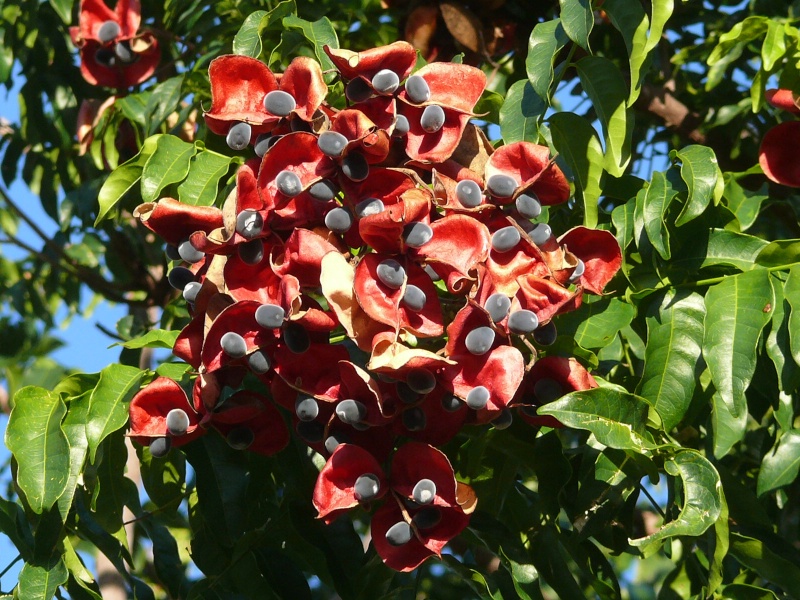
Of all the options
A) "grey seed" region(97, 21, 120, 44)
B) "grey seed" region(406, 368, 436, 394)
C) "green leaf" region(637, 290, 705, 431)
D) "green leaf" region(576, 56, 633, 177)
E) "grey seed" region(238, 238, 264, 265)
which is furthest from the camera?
"grey seed" region(97, 21, 120, 44)

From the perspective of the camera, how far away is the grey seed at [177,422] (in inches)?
55.1

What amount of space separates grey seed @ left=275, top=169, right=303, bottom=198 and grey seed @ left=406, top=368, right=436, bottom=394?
0.26 metres

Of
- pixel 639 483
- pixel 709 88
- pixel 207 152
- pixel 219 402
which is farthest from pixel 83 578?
pixel 709 88

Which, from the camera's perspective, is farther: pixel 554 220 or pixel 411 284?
pixel 554 220

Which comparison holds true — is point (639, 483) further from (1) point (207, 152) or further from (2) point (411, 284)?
(1) point (207, 152)

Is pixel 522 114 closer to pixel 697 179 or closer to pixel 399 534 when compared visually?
pixel 697 179

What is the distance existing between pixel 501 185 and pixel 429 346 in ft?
0.71

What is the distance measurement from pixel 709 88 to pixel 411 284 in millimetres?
1406

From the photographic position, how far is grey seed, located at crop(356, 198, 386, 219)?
1.30 meters

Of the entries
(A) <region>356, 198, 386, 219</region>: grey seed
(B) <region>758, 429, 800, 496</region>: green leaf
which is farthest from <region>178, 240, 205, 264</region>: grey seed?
(B) <region>758, 429, 800, 496</region>: green leaf

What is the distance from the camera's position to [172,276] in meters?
1.43

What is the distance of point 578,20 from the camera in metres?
1.50

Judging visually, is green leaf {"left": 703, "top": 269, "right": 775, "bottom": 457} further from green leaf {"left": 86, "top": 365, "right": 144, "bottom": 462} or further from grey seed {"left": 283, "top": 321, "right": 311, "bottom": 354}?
green leaf {"left": 86, "top": 365, "right": 144, "bottom": 462}

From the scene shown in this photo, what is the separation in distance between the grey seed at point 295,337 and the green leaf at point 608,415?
0.93 ft
